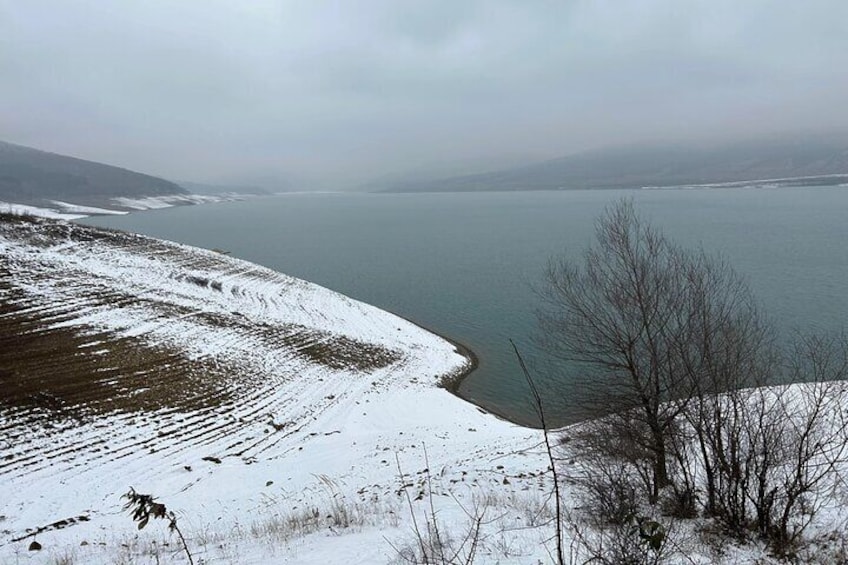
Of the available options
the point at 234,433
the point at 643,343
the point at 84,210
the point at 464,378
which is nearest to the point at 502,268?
the point at 464,378

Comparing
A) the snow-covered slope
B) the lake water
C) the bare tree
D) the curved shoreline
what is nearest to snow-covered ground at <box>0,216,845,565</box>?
the snow-covered slope

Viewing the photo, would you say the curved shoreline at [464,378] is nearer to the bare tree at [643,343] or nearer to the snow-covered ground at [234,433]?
the snow-covered ground at [234,433]

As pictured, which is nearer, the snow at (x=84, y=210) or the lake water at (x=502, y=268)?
the lake water at (x=502, y=268)

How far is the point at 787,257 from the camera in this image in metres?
41.9

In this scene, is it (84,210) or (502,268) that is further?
(84,210)

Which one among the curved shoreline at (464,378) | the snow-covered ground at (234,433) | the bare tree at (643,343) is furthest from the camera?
the curved shoreline at (464,378)

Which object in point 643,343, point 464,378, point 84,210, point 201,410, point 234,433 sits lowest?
point 464,378

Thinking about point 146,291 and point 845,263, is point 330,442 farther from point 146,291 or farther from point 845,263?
point 845,263

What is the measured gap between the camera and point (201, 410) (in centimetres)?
1762

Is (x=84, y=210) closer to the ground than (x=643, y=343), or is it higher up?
higher up

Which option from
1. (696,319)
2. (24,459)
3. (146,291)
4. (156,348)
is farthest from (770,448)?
(146,291)

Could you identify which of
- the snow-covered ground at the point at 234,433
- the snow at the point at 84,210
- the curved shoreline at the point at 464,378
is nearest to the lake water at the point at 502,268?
the curved shoreline at the point at 464,378

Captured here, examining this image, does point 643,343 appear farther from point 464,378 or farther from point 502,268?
point 502,268

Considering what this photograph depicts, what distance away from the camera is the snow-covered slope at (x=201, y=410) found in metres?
11.4
